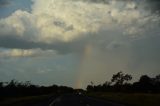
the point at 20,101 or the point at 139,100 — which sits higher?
the point at 20,101

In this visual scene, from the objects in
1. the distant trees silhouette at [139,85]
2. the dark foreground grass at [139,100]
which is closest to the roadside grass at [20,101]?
the dark foreground grass at [139,100]

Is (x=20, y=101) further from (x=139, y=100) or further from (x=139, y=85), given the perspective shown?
(x=139, y=85)

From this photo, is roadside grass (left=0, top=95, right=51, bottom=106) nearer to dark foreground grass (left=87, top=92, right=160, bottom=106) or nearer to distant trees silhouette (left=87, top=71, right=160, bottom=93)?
Result: dark foreground grass (left=87, top=92, right=160, bottom=106)

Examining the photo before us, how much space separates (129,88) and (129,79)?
2012 centimetres

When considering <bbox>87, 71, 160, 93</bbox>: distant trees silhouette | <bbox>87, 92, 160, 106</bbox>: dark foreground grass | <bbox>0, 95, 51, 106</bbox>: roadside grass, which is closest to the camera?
<bbox>87, 92, 160, 106</bbox>: dark foreground grass

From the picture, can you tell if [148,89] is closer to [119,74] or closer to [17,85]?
[119,74]

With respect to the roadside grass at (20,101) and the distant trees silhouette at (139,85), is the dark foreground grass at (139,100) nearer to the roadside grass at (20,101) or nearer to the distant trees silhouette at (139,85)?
the roadside grass at (20,101)

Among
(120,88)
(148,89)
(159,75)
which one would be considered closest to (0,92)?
(148,89)

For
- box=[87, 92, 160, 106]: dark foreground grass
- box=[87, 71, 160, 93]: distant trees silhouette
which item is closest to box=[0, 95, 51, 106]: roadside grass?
box=[87, 92, 160, 106]: dark foreground grass

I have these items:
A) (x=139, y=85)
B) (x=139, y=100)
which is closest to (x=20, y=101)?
(x=139, y=100)

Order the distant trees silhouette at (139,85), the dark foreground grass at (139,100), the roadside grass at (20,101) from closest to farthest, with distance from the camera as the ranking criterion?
1. the dark foreground grass at (139,100)
2. the roadside grass at (20,101)
3. the distant trees silhouette at (139,85)

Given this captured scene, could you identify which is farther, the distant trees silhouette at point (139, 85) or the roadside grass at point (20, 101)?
the distant trees silhouette at point (139, 85)

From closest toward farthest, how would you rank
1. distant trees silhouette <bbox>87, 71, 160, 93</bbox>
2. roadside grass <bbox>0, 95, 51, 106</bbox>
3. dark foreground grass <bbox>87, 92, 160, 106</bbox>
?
dark foreground grass <bbox>87, 92, 160, 106</bbox>, roadside grass <bbox>0, 95, 51, 106</bbox>, distant trees silhouette <bbox>87, 71, 160, 93</bbox>

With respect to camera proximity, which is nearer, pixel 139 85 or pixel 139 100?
pixel 139 100
